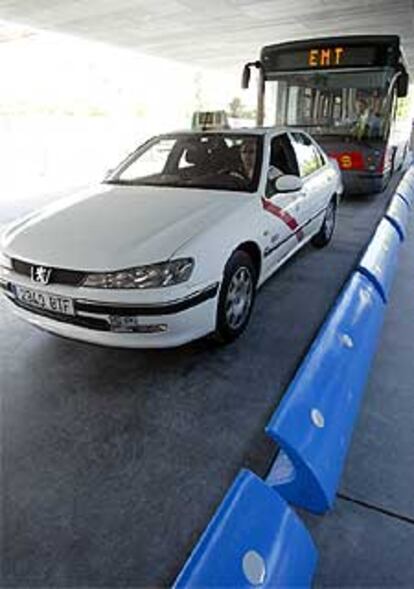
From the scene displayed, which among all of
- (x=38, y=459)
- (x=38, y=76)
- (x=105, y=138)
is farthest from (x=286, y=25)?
(x=38, y=76)

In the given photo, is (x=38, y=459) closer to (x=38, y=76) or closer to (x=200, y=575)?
(x=200, y=575)

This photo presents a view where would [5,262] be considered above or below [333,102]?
below

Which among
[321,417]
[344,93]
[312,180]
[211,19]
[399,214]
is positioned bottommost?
[321,417]

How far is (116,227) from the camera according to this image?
264cm

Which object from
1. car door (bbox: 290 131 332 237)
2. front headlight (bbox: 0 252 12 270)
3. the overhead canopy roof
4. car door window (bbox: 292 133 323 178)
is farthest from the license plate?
the overhead canopy roof

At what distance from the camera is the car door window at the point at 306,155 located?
395 centimetres

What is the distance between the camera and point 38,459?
6.57 feet

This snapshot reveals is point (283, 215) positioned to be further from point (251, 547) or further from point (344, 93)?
point (344, 93)

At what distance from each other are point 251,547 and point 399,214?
15.3 feet

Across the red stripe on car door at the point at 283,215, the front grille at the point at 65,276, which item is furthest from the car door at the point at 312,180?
the front grille at the point at 65,276

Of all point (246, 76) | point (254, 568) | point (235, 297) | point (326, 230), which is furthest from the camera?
point (246, 76)

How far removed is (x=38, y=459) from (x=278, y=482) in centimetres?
104

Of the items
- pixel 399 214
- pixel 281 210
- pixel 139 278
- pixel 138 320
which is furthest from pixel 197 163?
pixel 399 214

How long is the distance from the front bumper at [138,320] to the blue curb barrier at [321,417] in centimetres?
65
